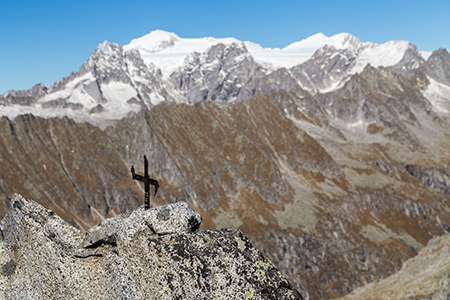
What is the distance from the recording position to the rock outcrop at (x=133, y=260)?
32.6 ft

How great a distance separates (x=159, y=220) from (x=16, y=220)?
4422mm

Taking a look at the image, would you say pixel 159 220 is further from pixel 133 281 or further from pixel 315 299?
pixel 315 299

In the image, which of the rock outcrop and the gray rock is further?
the gray rock

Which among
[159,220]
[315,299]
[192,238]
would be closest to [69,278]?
[159,220]

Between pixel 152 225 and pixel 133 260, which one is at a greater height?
pixel 152 225

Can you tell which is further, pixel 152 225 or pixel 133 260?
pixel 152 225

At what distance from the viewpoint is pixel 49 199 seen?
196 metres

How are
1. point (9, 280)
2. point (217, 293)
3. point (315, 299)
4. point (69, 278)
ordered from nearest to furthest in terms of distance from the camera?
point (217, 293) → point (69, 278) → point (9, 280) → point (315, 299)

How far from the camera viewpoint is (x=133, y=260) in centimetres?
1027

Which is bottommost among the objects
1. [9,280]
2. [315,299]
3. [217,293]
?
[315,299]

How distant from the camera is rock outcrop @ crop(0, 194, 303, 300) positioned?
32.6ft

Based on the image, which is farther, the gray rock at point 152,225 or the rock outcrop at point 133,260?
the gray rock at point 152,225

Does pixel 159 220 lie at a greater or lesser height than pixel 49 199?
greater

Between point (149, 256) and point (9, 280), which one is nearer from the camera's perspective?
point (149, 256)
